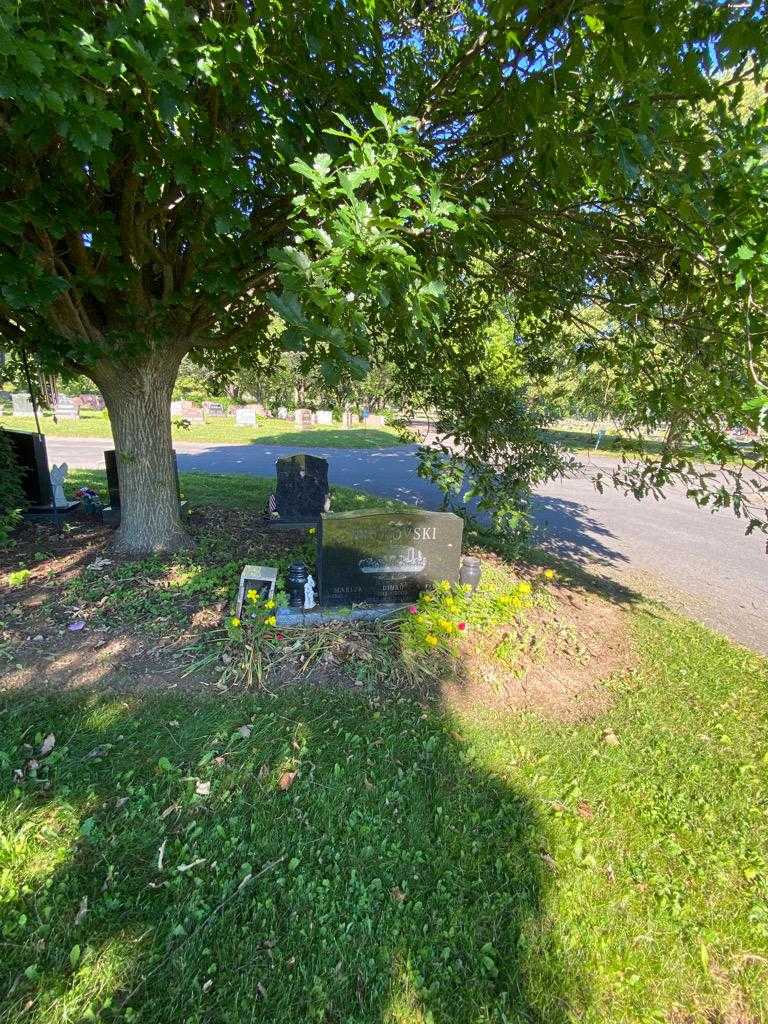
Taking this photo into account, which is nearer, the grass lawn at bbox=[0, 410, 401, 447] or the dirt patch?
the dirt patch

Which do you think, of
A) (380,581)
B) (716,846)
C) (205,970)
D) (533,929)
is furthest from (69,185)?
(716,846)

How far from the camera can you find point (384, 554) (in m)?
4.09

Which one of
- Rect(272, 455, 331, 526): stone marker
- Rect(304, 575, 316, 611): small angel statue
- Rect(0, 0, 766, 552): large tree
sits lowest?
Rect(304, 575, 316, 611): small angel statue

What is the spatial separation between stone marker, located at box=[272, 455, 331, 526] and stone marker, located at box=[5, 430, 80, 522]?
10.6ft

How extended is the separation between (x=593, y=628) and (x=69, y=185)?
5578mm

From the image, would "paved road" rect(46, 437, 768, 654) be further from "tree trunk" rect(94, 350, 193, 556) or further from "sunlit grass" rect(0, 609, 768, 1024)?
"tree trunk" rect(94, 350, 193, 556)

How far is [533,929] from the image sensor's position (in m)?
1.90

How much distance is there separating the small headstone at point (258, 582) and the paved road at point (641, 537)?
4811mm

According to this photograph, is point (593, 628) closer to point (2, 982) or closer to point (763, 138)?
point (763, 138)

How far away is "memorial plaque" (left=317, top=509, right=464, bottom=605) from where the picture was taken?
395 cm

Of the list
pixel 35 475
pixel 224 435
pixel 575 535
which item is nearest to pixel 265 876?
pixel 35 475

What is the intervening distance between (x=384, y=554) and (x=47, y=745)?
265cm

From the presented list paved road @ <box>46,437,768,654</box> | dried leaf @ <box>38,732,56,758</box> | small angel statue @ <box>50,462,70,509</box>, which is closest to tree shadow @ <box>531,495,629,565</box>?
paved road @ <box>46,437,768,654</box>

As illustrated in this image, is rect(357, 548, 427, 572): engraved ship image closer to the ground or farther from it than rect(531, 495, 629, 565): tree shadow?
farther from it
